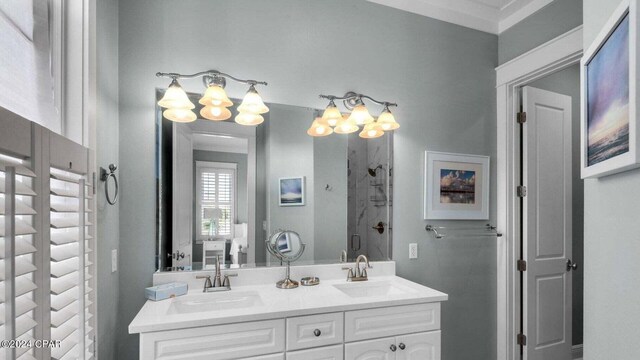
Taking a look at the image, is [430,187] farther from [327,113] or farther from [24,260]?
[24,260]

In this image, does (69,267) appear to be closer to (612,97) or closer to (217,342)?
(217,342)

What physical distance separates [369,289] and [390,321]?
39cm

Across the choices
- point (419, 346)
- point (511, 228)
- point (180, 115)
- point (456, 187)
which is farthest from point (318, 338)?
point (511, 228)

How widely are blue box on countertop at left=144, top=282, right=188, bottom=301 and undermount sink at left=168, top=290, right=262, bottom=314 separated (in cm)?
4

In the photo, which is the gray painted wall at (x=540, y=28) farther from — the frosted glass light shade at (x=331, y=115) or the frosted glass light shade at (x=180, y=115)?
the frosted glass light shade at (x=180, y=115)

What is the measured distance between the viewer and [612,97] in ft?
3.45

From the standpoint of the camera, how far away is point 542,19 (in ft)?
7.90

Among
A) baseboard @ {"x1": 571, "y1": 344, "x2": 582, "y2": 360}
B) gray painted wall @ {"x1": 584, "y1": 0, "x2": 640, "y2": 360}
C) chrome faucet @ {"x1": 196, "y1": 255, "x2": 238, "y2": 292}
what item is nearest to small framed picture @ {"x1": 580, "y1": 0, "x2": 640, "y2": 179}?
gray painted wall @ {"x1": 584, "y1": 0, "x2": 640, "y2": 360}

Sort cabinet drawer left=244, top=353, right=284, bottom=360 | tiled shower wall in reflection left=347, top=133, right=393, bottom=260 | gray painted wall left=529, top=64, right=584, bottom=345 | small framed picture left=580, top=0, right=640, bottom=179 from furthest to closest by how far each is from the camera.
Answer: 1. gray painted wall left=529, top=64, right=584, bottom=345
2. tiled shower wall in reflection left=347, top=133, right=393, bottom=260
3. cabinet drawer left=244, top=353, right=284, bottom=360
4. small framed picture left=580, top=0, right=640, bottom=179

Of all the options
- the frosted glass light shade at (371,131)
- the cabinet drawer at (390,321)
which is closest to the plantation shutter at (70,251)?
the cabinet drawer at (390,321)

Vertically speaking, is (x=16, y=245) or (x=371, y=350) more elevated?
(x=16, y=245)

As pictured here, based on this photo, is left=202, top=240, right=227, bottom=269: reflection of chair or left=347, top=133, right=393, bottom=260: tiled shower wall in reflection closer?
left=202, top=240, right=227, bottom=269: reflection of chair

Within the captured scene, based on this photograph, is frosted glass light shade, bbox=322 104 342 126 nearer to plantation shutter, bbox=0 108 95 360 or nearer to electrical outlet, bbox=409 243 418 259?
electrical outlet, bbox=409 243 418 259

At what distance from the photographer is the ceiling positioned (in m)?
2.50
